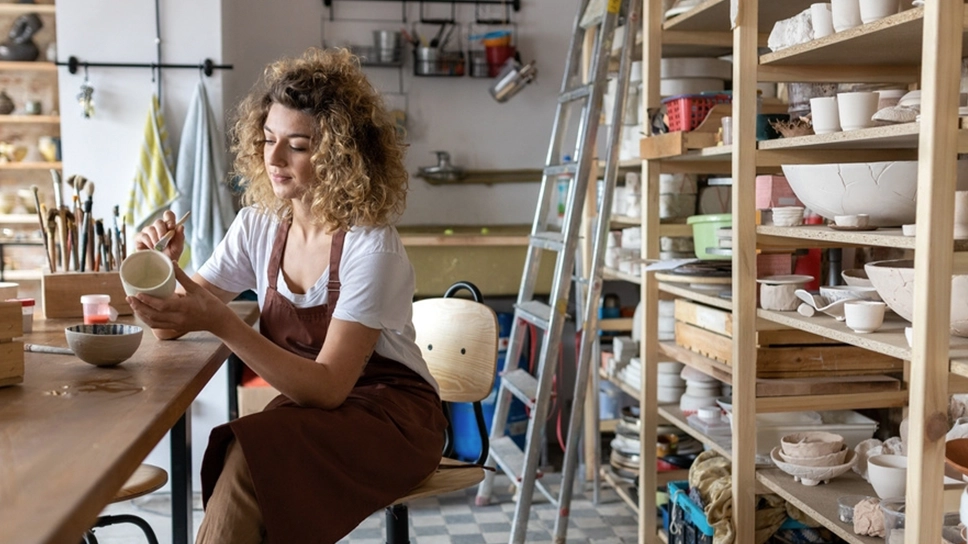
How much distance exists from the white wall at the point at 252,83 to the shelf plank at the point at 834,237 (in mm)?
2279

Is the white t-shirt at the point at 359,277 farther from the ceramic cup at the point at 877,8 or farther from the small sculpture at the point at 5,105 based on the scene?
the small sculpture at the point at 5,105

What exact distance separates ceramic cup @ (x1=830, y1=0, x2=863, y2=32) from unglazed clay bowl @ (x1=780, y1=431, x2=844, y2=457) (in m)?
0.97

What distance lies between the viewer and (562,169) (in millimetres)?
3465

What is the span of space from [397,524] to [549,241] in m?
1.57

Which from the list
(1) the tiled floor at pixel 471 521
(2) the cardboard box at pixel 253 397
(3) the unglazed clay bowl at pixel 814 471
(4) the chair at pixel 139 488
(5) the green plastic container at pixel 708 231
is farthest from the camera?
(2) the cardboard box at pixel 253 397

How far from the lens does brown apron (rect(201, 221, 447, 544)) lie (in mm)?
1695

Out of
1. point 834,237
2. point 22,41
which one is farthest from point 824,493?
point 22,41

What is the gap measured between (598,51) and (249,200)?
4.85 ft

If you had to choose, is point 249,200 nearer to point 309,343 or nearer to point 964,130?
point 309,343

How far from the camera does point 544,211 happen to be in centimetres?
376

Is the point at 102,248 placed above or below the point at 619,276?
above

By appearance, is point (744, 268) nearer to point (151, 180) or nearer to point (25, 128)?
point (151, 180)

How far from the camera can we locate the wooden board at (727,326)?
2.58 metres

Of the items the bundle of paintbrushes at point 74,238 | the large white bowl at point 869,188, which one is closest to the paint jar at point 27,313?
the bundle of paintbrushes at point 74,238
